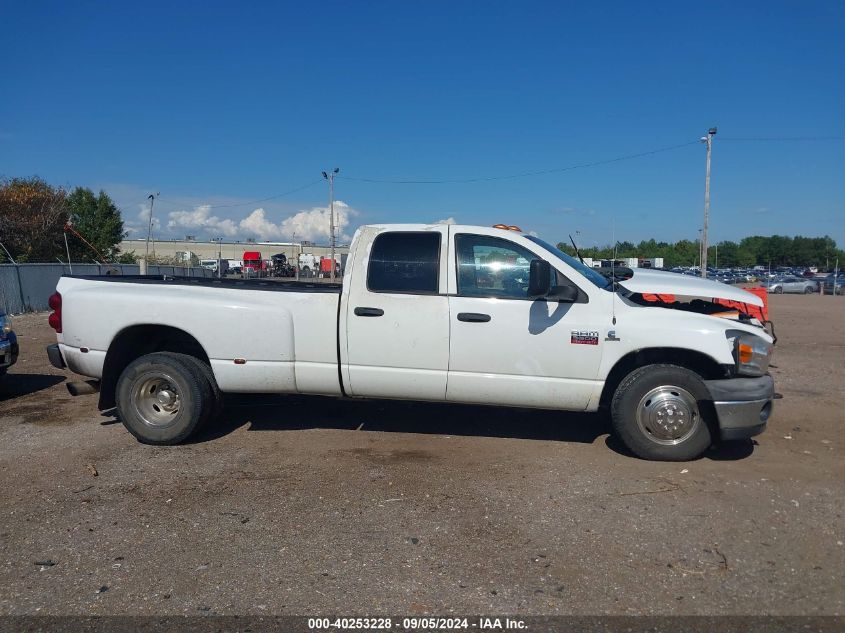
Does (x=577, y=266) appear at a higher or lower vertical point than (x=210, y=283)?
higher

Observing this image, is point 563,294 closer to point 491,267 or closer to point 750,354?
point 491,267

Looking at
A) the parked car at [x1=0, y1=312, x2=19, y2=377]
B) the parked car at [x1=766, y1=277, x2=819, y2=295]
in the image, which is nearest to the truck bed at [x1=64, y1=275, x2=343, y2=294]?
the parked car at [x1=0, y1=312, x2=19, y2=377]

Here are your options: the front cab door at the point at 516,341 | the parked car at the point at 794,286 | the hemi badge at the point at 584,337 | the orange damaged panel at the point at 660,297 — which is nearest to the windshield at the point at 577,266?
the front cab door at the point at 516,341

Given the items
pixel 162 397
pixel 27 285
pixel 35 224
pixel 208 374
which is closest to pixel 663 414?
pixel 208 374

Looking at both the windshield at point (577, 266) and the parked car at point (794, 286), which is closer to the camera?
the windshield at point (577, 266)

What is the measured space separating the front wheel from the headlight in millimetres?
341

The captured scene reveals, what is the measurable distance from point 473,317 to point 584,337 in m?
0.90

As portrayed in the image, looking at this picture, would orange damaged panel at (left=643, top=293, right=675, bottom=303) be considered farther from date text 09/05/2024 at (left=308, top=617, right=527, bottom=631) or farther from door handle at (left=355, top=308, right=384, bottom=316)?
date text 09/05/2024 at (left=308, top=617, right=527, bottom=631)

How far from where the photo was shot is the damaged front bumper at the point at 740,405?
15.8 ft

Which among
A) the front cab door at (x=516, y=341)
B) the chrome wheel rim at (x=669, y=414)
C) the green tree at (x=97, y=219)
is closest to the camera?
the chrome wheel rim at (x=669, y=414)

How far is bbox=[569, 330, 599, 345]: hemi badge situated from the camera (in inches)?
197

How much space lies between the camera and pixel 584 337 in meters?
5.00

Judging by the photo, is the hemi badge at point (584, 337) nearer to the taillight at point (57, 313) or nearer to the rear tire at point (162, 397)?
the rear tire at point (162, 397)

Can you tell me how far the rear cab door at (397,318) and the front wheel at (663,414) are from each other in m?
1.48
